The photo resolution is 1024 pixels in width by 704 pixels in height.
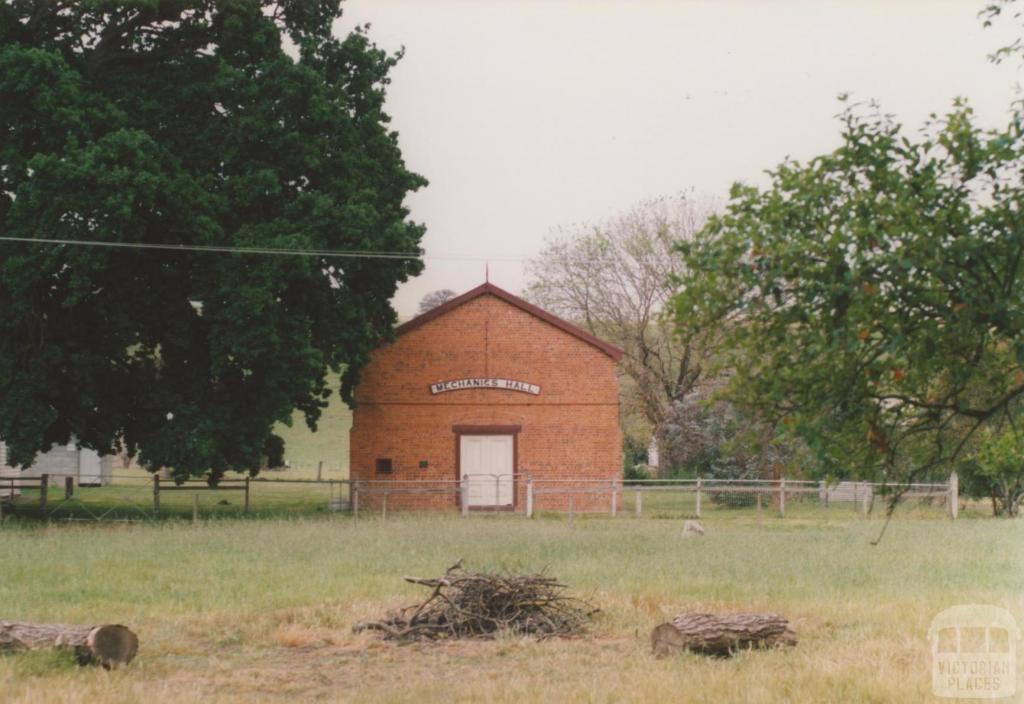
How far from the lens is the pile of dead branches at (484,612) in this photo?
14.4 meters

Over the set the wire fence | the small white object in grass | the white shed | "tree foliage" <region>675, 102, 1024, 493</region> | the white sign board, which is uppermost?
the white sign board

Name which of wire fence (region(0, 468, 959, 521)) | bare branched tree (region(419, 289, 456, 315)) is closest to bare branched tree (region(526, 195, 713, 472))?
wire fence (region(0, 468, 959, 521))

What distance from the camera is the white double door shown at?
3988cm

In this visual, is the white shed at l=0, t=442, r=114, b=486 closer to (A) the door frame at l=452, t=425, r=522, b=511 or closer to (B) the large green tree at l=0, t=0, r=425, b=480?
(A) the door frame at l=452, t=425, r=522, b=511

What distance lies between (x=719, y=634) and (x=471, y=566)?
7.10m

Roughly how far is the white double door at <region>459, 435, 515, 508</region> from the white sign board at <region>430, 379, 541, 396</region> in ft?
5.06

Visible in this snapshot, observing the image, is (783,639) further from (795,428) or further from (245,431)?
(245,431)

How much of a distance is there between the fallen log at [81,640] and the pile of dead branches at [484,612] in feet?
9.48

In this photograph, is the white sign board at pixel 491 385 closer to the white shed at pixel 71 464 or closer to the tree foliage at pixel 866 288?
the white shed at pixel 71 464

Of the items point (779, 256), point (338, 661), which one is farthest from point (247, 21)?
point (779, 256)

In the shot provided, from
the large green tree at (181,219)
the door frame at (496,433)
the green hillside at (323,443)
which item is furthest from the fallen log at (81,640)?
the green hillside at (323,443)

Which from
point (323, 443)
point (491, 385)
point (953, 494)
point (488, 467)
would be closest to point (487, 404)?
point (491, 385)

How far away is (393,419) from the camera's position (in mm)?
40312

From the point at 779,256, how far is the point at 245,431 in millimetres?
25977
